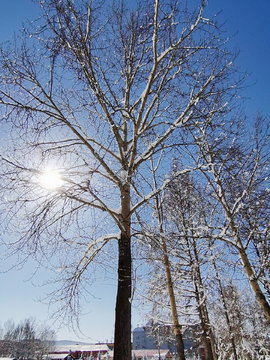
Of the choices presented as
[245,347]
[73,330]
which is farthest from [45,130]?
[245,347]

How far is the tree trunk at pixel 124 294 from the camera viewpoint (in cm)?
329

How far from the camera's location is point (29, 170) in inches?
160

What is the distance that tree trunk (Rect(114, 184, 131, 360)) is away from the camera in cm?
329

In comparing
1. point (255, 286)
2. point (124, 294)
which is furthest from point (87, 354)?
point (124, 294)

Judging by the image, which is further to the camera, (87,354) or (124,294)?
(87,354)

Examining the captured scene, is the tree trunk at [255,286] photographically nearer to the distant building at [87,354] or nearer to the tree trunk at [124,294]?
the tree trunk at [124,294]

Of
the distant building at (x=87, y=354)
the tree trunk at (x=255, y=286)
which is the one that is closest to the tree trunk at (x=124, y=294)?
the tree trunk at (x=255, y=286)

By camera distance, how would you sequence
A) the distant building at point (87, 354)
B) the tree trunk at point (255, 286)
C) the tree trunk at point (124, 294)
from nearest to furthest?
the tree trunk at point (124, 294) → the tree trunk at point (255, 286) → the distant building at point (87, 354)

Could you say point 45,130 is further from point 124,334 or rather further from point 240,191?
point 240,191

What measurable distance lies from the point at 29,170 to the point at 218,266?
5893 millimetres

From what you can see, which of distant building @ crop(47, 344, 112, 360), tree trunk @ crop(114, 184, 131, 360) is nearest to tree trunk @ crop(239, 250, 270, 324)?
tree trunk @ crop(114, 184, 131, 360)

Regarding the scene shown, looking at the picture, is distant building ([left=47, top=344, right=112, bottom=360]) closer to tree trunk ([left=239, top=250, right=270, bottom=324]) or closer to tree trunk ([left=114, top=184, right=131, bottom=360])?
tree trunk ([left=239, top=250, right=270, bottom=324])

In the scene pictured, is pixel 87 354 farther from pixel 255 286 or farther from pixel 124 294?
pixel 124 294

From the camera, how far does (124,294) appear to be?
12.1ft
